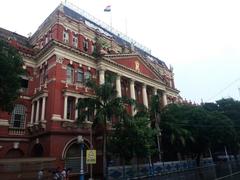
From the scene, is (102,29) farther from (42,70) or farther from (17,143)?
(17,143)

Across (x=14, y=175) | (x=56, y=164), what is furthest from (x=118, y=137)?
(x=14, y=175)

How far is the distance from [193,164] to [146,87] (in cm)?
1439

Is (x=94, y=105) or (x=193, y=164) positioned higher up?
(x=94, y=105)

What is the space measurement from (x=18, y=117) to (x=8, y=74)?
10866mm

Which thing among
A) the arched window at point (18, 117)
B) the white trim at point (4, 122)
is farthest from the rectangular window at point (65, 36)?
the white trim at point (4, 122)

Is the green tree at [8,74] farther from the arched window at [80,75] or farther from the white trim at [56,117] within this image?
the arched window at [80,75]

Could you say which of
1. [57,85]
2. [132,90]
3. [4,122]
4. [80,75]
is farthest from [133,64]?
[4,122]

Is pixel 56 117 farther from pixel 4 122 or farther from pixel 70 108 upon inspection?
pixel 4 122

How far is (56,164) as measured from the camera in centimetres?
2336

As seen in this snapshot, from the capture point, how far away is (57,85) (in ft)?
88.8

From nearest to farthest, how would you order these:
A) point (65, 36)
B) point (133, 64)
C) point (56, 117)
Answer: point (56, 117) < point (65, 36) < point (133, 64)

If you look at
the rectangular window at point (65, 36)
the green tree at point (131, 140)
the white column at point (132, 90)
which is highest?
the rectangular window at point (65, 36)

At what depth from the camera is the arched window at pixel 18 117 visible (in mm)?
27281

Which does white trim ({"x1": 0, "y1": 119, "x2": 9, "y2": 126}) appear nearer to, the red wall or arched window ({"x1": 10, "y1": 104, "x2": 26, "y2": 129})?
arched window ({"x1": 10, "y1": 104, "x2": 26, "y2": 129})
